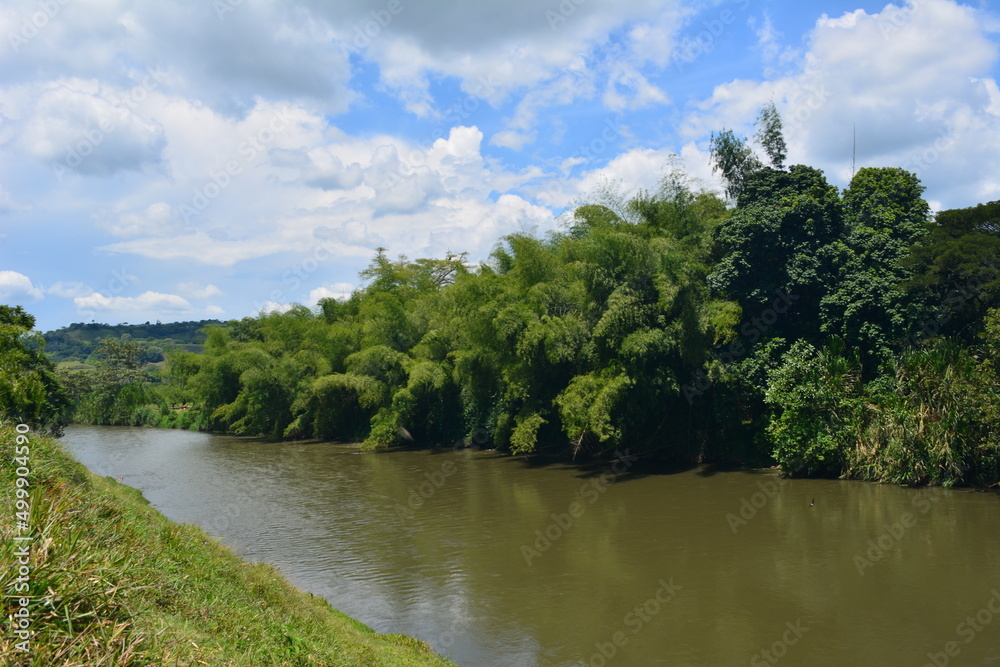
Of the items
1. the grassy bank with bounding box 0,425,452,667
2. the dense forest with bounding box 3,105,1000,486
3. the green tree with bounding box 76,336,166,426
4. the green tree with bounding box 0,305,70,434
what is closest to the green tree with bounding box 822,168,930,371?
the dense forest with bounding box 3,105,1000,486

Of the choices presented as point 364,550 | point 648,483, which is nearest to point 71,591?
point 364,550

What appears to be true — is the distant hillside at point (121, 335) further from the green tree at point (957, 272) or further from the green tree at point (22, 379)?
the green tree at point (957, 272)

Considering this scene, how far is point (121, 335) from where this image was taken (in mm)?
127625

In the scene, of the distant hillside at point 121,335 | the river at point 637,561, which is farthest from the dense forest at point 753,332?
the distant hillside at point 121,335

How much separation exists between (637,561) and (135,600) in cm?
1043

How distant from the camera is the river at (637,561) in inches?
372

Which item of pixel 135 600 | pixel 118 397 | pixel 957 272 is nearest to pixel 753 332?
pixel 957 272

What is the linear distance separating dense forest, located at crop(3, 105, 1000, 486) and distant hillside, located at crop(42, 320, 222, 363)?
9688 centimetres

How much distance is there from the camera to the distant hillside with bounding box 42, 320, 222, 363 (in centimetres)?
11281

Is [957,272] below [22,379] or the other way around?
the other way around

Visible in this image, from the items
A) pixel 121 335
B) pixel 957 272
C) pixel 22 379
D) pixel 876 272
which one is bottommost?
pixel 22 379

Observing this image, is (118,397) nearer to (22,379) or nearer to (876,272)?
(22,379)

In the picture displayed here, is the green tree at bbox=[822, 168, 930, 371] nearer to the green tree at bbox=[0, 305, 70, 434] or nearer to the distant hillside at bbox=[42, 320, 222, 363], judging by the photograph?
the green tree at bbox=[0, 305, 70, 434]

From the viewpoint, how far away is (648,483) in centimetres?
1997
